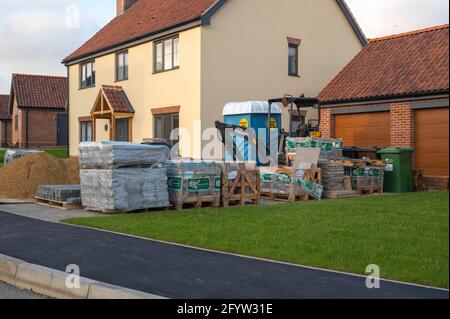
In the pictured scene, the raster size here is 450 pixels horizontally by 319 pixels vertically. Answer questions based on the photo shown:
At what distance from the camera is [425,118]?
18234mm

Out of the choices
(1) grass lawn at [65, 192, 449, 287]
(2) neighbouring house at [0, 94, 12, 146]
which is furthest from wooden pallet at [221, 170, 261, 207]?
(2) neighbouring house at [0, 94, 12, 146]

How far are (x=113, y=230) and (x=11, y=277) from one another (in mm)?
3160

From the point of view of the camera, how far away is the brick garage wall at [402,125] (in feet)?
61.0

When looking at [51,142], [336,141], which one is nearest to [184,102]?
[336,141]

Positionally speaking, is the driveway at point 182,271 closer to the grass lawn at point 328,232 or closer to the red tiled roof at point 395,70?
the grass lawn at point 328,232

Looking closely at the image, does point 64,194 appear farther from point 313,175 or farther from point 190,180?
point 313,175

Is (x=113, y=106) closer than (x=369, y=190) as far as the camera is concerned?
No

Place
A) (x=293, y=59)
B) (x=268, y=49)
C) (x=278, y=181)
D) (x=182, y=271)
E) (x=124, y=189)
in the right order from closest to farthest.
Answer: (x=182, y=271) → (x=124, y=189) → (x=278, y=181) → (x=268, y=49) → (x=293, y=59)

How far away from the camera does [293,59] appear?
24.9 m

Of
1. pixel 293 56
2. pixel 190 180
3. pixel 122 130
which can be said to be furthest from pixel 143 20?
pixel 190 180

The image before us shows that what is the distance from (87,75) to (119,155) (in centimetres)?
1862

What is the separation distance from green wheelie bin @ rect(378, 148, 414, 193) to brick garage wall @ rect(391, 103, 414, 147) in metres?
0.82

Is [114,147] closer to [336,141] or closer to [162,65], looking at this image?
[336,141]

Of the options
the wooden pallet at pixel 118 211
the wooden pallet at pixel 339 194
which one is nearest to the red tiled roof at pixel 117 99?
the wooden pallet at pixel 339 194
